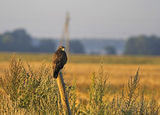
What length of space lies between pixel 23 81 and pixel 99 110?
62.4 inches

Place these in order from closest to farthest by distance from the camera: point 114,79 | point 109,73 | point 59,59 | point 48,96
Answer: point 59,59
point 48,96
point 109,73
point 114,79

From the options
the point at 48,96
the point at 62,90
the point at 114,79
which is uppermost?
the point at 62,90

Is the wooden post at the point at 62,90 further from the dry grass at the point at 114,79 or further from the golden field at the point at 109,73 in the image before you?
the dry grass at the point at 114,79

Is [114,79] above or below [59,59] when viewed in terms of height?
below

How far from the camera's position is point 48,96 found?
21.6 feet

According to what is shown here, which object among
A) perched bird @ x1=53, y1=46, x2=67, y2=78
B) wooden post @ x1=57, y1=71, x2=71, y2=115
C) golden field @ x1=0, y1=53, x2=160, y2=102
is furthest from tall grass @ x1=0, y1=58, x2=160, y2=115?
perched bird @ x1=53, y1=46, x2=67, y2=78

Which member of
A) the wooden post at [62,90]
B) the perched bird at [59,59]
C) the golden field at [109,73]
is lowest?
the golden field at [109,73]

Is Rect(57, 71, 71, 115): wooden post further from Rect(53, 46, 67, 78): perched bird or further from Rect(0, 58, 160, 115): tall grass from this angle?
Rect(0, 58, 160, 115): tall grass

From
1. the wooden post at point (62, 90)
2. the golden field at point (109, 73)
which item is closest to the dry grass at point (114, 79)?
the golden field at point (109, 73)

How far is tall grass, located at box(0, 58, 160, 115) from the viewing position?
22.5 feet

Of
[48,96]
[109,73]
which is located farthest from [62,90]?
[109,73]

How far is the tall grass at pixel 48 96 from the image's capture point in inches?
270

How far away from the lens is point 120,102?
7031mm

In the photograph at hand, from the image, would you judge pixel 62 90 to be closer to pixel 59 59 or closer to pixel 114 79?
pixel 59 59
